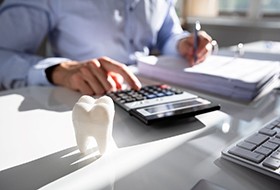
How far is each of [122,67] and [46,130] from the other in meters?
0.19

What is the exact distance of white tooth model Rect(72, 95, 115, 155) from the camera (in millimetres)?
276

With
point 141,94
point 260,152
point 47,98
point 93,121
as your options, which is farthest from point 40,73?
point 260,152

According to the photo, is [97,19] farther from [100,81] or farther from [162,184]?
[162,184]

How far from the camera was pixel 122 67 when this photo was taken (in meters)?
0.50

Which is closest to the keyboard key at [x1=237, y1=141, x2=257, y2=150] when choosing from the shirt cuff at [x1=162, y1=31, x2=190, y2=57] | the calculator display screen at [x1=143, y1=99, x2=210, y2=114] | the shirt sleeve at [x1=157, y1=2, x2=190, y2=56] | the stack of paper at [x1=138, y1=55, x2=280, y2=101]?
the calculator display screen at [x1=143, y1=99, x2=210, y2=114]

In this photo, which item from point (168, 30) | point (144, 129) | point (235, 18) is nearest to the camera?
point (144, 129)

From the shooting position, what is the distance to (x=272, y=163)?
266 millimetres

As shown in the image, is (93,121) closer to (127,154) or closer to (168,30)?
(127,154)

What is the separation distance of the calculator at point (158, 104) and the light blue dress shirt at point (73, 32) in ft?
0.82

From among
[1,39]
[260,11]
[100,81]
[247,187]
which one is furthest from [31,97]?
[260,11]

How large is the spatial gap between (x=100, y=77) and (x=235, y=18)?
2148mm

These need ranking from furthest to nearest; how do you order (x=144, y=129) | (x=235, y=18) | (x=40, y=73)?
1. (x=235, y=18)
2. (x=40, y=73)
3. (x=144, y=129)

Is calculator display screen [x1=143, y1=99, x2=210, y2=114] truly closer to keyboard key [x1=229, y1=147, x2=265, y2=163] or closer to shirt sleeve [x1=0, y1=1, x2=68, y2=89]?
keyboard key [x1=229, y1=147, x2=265, y2=163]

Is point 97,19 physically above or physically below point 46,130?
above
